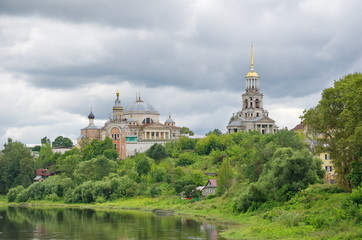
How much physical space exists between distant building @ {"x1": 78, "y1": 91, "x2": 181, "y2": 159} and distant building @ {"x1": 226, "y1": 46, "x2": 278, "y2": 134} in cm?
1254

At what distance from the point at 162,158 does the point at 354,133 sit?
232 feet

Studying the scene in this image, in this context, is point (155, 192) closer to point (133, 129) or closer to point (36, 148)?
point (133, 129)

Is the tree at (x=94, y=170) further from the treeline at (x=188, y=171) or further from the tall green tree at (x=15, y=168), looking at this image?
the tall green tree at (x=15, y=168)

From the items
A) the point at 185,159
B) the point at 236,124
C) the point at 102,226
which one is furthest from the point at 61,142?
the point at 102,226

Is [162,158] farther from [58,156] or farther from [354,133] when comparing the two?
[354,133]

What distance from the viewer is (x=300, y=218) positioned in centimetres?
4622

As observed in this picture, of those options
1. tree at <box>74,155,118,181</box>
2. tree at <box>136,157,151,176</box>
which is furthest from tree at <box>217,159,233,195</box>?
tree at <box>74,155,118,181</box>

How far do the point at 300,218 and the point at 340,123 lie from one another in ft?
24.7

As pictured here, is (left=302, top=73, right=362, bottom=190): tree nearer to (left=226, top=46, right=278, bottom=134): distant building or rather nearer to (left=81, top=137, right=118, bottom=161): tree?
(left=81, top=137, right=118, bottom=161): tree

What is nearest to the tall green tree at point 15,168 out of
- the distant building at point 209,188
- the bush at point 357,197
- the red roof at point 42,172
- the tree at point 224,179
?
the red roof at point 42,172

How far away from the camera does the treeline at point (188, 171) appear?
189ft

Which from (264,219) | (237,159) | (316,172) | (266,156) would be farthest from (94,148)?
(264,219)

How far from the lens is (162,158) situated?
11169cm

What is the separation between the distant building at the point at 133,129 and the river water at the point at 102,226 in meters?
45.1
